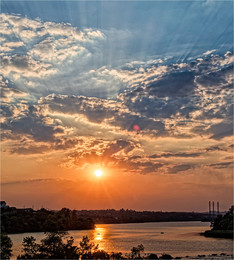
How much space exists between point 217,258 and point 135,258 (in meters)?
29.8

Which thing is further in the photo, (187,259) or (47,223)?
(47,223)

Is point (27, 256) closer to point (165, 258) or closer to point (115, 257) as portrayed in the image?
point (115, 257)

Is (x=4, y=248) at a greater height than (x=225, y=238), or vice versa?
(x=4, y=248)

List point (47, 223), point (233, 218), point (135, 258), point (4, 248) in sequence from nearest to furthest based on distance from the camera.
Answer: point (4, 248) → point (135, 258) → point (233, 218) → point (47, 223)

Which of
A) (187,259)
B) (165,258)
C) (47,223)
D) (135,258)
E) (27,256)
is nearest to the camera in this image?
(27,256)

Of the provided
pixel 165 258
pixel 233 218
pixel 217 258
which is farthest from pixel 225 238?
pixel 165 258

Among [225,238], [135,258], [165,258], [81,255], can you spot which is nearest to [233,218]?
[225,238]

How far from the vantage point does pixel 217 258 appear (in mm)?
91062

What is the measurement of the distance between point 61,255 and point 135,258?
19689mm

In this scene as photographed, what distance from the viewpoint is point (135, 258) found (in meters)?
73.0

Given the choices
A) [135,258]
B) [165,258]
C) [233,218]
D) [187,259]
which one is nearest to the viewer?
[135,258]

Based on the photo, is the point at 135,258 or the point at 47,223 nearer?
the point at 135,258

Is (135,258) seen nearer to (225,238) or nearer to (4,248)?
(4,248)

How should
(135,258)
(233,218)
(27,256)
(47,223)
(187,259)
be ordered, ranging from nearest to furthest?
(27,256), (135,258), (187,259), (233,218), (47,223)
